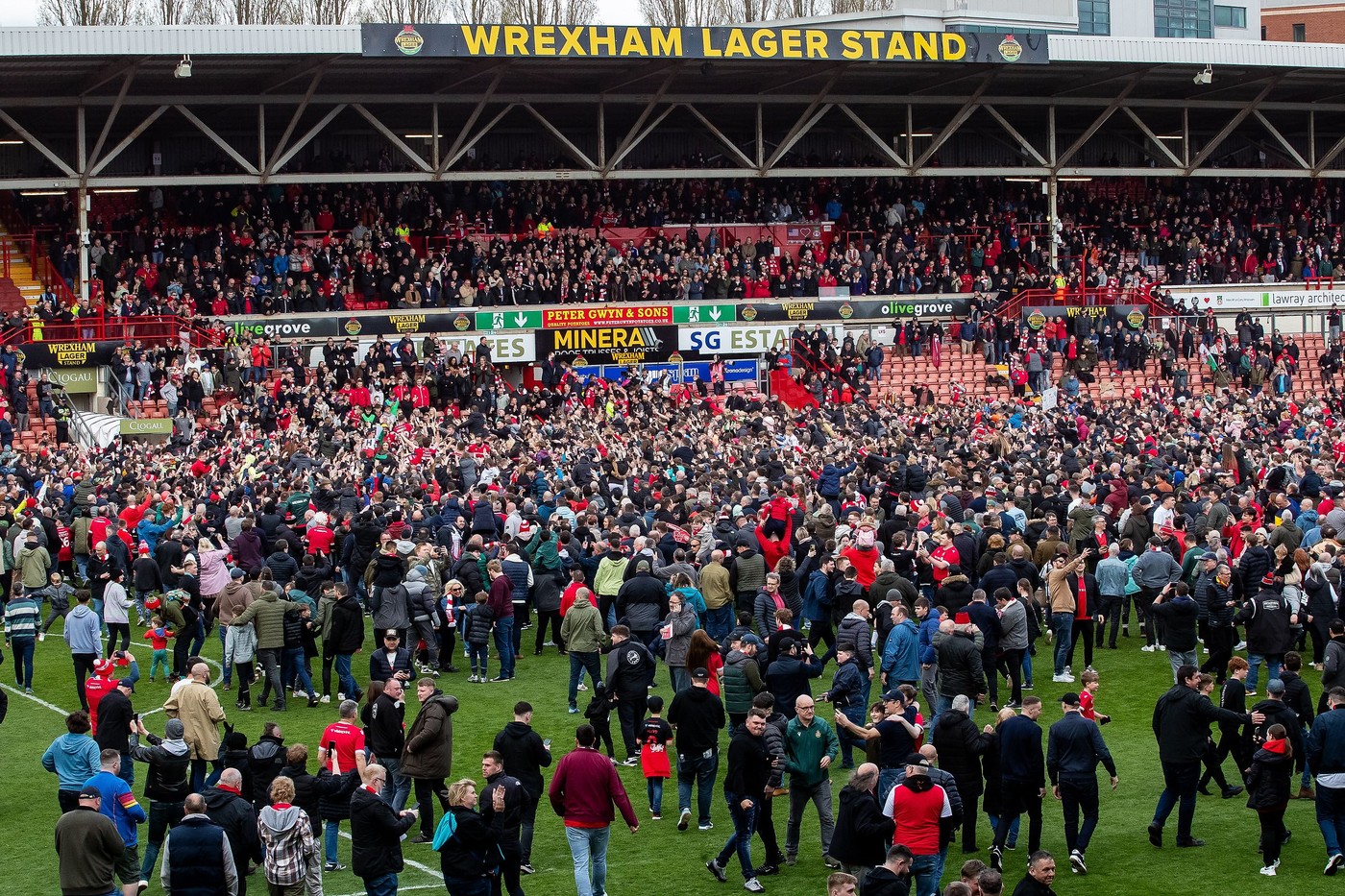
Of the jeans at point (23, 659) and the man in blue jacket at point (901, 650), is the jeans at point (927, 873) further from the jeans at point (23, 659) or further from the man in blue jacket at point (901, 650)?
the jeans at point (23, 659)

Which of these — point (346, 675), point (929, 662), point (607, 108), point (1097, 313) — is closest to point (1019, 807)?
point (929, 662)

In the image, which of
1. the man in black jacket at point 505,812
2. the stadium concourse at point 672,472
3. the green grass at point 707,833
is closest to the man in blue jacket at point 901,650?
the stadium concourse at point 672,472

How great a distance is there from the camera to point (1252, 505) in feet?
60.2

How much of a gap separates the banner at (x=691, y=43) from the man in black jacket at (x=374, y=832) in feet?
80.9

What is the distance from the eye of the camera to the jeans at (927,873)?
34.7ft

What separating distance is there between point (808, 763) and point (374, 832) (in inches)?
120

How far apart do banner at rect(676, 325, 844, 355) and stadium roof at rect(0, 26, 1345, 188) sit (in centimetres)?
390

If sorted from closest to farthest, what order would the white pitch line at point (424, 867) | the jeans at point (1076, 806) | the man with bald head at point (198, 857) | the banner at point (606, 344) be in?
the man with bald head at point (198, 857) → the jeans at point (1076, 806) → the white pitch line at point (424, 867) → the banner at point (606, 344)

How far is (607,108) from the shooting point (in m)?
41.3

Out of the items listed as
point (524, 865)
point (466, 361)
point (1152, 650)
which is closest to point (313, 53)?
point (466, 361)

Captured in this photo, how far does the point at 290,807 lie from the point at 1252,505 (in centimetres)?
1183

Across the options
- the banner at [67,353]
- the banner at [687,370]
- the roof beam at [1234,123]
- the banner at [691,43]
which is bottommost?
the banner at [687,370]

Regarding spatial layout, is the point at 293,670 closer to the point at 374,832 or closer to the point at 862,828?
the point at 374,832

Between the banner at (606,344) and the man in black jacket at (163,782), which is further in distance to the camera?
the banner at (606,344)
